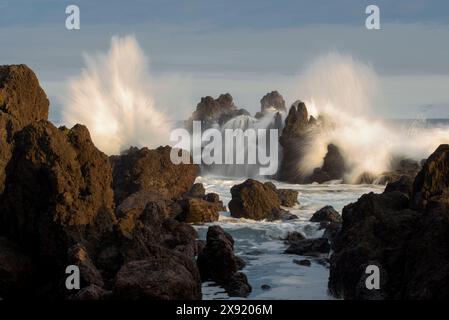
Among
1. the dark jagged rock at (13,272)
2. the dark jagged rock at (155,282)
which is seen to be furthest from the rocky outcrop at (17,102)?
the dark jagged rock at (155,282)

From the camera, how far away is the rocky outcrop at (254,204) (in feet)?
105

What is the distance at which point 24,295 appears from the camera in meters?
17.1

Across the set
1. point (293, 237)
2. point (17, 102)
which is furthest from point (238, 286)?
point (17, 102)

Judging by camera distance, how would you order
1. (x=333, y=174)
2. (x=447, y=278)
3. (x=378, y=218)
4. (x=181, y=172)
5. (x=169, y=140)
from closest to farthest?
(x=447, y=278) → (x=378, y=218) → (x=181, y=172) → (x=333, y=174) → (x=169, y=140)

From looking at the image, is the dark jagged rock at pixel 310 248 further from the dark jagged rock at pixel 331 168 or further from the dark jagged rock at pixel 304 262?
the dark jagged rock at pixel 331 168

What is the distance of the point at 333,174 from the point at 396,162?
257 inches

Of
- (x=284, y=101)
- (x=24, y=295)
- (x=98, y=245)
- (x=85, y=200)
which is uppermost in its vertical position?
(x=284, y=101)

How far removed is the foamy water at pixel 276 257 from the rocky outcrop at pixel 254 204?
70cm

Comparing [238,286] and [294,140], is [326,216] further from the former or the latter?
[294,140]

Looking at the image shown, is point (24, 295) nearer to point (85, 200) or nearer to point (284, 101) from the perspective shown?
point (85, 200)

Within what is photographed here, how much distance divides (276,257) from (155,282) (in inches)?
391

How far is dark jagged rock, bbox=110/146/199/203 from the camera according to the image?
36.1 metres

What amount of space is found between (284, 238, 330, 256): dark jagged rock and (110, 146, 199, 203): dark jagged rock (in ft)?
45.4
